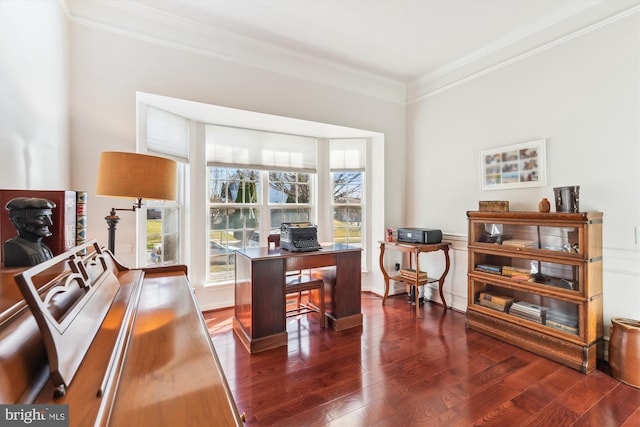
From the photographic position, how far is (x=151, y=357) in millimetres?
730

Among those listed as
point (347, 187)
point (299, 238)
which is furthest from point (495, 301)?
point (347, 187)

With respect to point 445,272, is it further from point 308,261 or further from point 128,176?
point 128,176

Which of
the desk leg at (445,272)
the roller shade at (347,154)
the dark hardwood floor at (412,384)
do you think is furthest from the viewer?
the roller shade at (347,154)

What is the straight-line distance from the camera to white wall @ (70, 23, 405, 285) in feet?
7.62

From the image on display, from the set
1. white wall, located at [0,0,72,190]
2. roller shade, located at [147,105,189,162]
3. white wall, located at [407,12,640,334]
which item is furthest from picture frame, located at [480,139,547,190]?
white wall, located at [0,0,72,190]

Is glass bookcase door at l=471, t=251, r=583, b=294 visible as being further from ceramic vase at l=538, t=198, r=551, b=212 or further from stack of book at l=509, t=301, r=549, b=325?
ceramic vase at l=538, t=198, r=551, b=212

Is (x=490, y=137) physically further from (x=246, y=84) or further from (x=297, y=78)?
(x=246, y=84)

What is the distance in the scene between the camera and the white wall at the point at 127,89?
232cm

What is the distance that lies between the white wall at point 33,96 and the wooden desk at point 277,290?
1.53 m

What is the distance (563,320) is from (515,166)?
150 cm

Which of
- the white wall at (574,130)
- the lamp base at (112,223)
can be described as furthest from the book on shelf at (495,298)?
the lamp base at (112,223)

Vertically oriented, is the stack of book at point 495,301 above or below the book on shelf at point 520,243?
below

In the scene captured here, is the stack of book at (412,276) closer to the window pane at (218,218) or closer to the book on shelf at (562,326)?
the book on shelf at (562,326)

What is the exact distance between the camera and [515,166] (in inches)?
116
